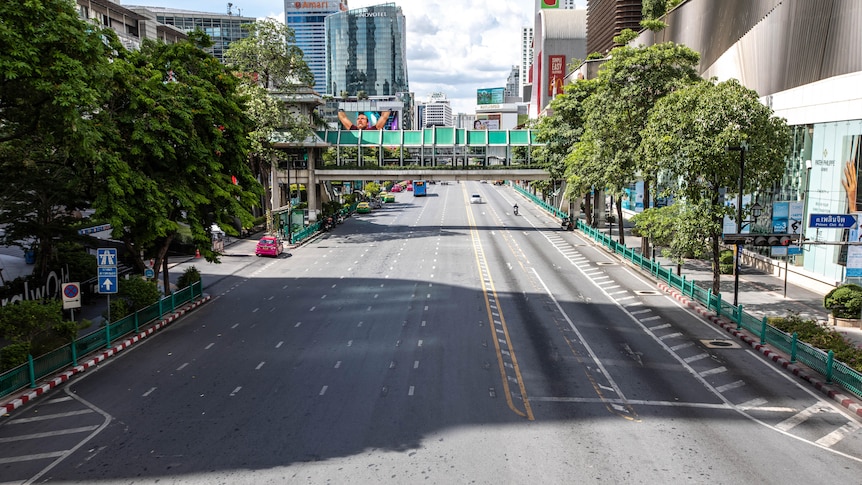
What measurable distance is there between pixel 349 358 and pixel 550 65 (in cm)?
12944

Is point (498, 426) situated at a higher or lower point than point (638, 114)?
lower

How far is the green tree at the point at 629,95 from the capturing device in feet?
132

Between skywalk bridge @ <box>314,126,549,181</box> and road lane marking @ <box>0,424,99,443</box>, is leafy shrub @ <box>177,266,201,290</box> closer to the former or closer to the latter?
road lane marking @ <box>0,424,99,443</box>

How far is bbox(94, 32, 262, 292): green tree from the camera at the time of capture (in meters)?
25.9

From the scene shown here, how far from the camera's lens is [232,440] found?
15.9m

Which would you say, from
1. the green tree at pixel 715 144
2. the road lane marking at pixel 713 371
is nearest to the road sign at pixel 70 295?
the road lane marking at pixel 713 371

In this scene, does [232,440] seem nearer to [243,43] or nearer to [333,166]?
[243,43]

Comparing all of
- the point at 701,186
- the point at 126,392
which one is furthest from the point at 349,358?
the point at 701,186

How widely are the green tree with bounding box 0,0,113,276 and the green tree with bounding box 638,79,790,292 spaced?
23.9 metres

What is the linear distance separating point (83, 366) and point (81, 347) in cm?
89

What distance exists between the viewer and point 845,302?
1120 inches

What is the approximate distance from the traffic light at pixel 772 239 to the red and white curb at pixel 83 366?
25334mm

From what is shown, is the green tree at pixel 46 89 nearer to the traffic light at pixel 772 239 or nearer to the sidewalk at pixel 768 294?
the traffic light at pixel 772 239

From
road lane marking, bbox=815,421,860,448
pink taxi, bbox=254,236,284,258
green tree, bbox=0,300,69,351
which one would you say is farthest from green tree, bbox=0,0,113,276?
pink taxi, bbox=254,236,284,258
